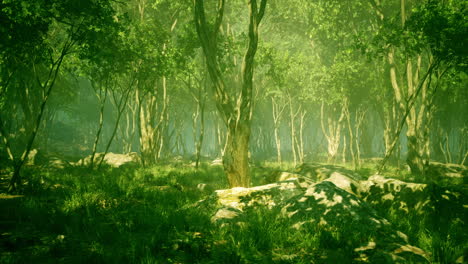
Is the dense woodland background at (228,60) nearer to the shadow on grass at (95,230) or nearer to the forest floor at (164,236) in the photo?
the shadow on grass at (95,230)

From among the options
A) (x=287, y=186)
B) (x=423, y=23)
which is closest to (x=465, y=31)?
(x=423, y=23)

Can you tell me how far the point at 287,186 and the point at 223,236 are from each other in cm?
392

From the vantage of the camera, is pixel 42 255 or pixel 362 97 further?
pixel 362 97

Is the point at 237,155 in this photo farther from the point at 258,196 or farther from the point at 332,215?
the point at 332,215

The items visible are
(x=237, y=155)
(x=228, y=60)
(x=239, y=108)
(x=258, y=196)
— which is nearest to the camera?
(x=258, y=196)

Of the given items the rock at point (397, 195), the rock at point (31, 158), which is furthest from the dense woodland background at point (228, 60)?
the rock at point (397, 195)

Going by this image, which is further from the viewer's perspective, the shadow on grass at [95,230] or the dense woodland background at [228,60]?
the dense woodland background at [228,60]

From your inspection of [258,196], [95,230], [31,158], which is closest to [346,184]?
[258,196]

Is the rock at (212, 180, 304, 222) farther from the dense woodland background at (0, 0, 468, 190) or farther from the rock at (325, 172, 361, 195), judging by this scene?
the rock at (325, 172, 361, 195)

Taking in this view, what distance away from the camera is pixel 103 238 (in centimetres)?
424

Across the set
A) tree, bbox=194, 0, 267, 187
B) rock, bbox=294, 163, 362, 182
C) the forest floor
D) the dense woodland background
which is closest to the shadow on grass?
the forest floor

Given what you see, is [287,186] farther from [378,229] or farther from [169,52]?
[169,52]

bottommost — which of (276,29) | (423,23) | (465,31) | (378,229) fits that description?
(378,229)

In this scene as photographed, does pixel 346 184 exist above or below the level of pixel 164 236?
above
